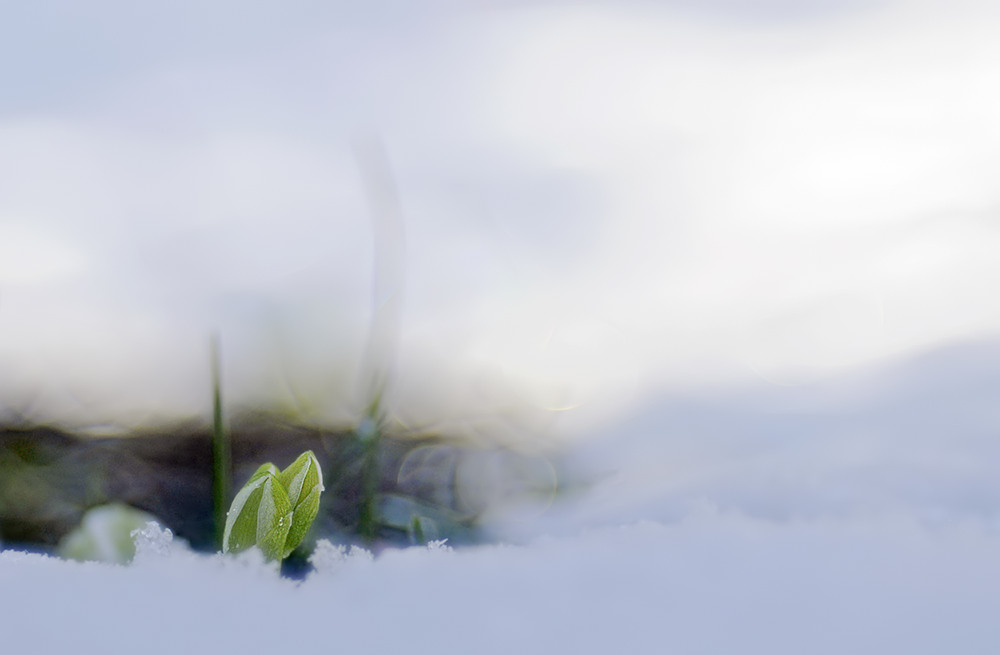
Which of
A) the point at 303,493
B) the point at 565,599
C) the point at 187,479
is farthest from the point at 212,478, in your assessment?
the point at 565,599

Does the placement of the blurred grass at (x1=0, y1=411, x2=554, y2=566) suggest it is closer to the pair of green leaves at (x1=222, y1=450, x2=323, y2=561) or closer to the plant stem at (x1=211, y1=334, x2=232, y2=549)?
the plant stem at (x1=211, y1=334, x2=232, y2=549)

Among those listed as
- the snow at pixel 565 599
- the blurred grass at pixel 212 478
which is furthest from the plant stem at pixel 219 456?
the snow at pixel 565 599

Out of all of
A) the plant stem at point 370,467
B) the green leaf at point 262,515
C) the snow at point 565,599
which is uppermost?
the snow at point 565,599

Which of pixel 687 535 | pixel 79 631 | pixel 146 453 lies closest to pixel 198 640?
pixel 79 631

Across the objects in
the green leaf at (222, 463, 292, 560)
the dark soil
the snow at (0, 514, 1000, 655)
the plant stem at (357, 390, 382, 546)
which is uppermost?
the snow at (0, 514, 1000, 655)

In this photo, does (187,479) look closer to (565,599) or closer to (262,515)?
(262,515)

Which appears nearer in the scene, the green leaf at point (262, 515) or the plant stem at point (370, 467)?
the green leaf at point (262, 515)

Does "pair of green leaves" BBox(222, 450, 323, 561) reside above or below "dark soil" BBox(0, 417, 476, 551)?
above

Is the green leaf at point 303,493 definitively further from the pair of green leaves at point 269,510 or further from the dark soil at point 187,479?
the dark soil at point 187,479

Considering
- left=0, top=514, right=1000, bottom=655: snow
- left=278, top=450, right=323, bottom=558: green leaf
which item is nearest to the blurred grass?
left=278, top=450, right=323, bottom=558: green leaf
